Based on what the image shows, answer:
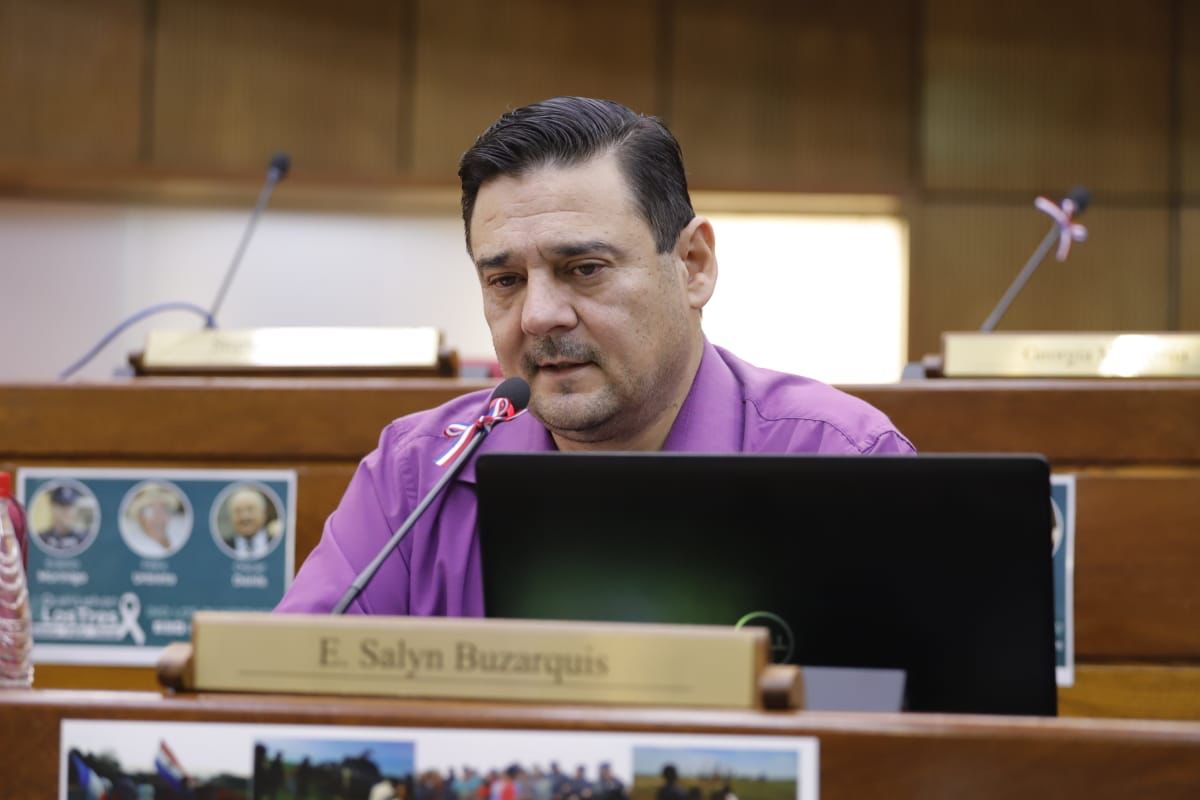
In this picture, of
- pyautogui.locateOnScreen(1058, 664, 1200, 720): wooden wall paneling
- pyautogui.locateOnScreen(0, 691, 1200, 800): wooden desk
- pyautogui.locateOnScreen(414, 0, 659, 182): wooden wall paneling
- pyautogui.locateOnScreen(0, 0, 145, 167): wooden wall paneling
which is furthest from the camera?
pyautogui.locateOnScreen(414, 0, 659, 182): wooden wall paneling

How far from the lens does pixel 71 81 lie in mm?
4742

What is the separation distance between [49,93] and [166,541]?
3.23 metres

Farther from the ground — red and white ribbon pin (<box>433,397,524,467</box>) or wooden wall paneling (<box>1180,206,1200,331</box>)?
wooden wall paneling (<box>1180,206,1200,331</box>)

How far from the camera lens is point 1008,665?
0.99 m

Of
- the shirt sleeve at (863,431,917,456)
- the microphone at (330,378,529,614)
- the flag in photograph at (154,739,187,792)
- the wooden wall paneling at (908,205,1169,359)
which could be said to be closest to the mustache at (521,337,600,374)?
the microphone at (330,378,529,614)

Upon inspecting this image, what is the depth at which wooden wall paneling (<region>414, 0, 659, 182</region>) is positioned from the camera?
4.85 meters

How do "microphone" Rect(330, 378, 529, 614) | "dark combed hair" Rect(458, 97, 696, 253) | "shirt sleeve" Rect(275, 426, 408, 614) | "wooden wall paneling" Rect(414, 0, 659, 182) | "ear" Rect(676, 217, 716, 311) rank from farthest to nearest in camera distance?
"wooden wall paneling" Rect(414, 0, 659, 182) → "ear" Rect(676, 217, 716, 311) → "dark combed hair" Rect(458, 97, 696, 253) → "shirt sleeve" Rect(275, 426, 408, 614) → "microphone" Rect(330, 378, 529, 614)

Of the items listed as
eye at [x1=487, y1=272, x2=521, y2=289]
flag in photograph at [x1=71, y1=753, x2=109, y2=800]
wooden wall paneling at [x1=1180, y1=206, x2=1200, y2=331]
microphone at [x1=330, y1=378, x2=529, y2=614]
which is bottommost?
flag in photograph at [x1=71, y1=753, x2=109, y2=800]

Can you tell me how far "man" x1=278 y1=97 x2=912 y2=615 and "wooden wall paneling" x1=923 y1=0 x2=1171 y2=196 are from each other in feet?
11.5

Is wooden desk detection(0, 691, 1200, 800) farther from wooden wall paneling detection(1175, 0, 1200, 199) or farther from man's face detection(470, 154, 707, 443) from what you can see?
wooden wall paneling detection(1175, 0, 1200, 199)

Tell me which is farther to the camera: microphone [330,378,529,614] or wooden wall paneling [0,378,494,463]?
wooden wall paneling [0,378,494,463]

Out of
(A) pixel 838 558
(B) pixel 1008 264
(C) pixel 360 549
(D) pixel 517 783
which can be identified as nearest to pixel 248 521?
(C) pixel 360 549

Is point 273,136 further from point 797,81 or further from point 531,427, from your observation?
point 531,427

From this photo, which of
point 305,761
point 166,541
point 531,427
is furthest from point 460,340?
point 305,761
